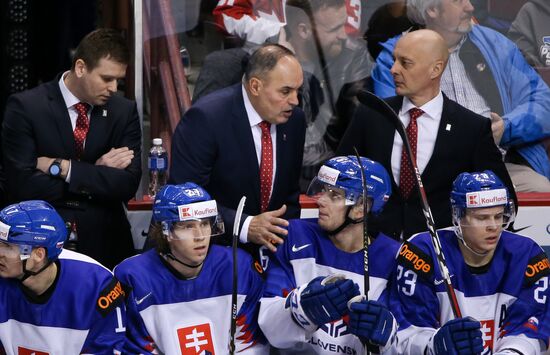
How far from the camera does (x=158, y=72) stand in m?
6.59

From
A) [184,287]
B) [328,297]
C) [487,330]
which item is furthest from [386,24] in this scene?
[328,297]

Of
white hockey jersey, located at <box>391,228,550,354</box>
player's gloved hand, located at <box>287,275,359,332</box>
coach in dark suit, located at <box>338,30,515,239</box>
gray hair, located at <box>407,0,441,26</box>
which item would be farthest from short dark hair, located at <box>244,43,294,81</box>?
gray hair, located at <box>407,0,441,26</box>

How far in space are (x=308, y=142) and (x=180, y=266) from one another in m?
1.91

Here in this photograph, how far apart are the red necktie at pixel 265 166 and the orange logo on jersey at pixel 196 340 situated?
713 mm

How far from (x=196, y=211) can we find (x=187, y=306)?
0.36 meters

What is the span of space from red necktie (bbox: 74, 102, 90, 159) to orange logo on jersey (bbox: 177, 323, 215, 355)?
1141 millimetres

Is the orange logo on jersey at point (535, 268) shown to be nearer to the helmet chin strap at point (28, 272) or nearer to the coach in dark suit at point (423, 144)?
the coach in dark suit at point (423, 144)

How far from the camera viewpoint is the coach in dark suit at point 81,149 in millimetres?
5445

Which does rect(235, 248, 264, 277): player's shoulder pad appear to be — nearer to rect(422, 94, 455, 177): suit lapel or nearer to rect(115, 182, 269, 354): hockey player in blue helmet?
rect(115, 182, 269, 354): hockey player in blue helmet

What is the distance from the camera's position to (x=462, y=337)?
4.45m

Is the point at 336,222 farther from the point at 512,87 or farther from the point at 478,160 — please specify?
the point at 512,87

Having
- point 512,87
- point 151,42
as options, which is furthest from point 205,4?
point 512,87

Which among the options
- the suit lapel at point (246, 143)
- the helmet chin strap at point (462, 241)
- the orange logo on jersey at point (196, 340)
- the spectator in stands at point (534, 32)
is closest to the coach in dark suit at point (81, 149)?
the suit lapel at point (246, 143)

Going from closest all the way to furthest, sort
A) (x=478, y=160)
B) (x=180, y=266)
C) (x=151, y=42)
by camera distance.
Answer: (x=180, y=266) → (x=478, y=160) → (x=151, y=42)
